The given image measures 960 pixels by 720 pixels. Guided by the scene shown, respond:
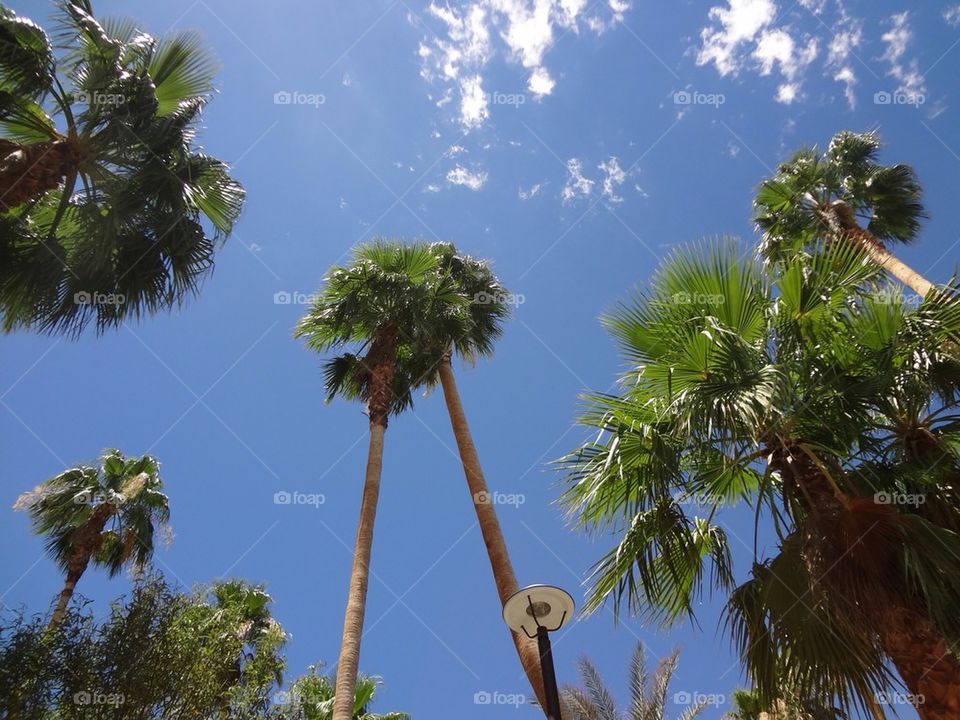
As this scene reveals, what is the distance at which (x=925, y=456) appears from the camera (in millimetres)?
6059

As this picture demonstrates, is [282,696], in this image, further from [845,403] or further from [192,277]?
[845,403]

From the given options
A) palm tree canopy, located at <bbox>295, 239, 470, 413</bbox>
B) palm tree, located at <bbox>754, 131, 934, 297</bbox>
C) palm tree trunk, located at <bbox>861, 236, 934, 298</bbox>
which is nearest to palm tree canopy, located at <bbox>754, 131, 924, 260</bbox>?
palm tree, located at <bbox>754, 131, 934, 297</bbox>

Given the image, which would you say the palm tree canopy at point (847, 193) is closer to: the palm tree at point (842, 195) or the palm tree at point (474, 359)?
the palm tree at point (842, 195)

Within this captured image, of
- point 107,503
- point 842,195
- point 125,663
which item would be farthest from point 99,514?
point 842,195

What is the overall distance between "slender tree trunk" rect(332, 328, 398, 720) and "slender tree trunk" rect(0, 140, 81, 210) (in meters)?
6.14

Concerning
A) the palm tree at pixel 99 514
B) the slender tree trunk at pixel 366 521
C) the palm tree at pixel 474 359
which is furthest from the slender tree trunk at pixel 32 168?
the palm tree at pixel 99 514

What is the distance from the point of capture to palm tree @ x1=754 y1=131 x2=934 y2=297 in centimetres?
1678

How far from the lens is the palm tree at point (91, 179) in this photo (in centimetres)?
874

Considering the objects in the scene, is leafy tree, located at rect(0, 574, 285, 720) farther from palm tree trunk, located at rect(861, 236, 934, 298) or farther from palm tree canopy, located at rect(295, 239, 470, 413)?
palm tree trunk, located at rect(861, 236, 934, 298)

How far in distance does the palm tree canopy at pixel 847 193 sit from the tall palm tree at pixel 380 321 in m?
8.73

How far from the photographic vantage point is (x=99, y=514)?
16547 millimetres

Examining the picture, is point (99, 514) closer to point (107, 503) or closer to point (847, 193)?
point (107, 503)

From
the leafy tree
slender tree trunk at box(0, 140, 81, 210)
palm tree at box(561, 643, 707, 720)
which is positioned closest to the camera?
the leafy tree

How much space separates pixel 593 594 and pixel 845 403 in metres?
2.95
